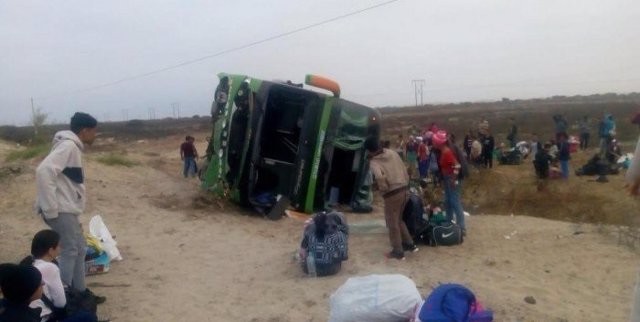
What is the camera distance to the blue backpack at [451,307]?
4.48 m

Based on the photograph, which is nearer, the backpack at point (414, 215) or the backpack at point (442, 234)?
the backpack at point (414, 215)

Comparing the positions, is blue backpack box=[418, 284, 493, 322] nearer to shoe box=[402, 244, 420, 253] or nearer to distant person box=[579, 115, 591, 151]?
shoe box=[402, 244, 420, 253]

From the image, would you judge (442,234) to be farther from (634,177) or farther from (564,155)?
(564,155)

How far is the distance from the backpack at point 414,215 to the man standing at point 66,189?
13.5 ft

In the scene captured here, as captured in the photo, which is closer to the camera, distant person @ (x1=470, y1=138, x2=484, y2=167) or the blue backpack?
the blue backpack

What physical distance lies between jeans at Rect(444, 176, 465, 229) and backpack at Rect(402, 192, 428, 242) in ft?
2.08

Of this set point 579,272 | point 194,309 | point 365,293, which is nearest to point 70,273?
point 194,309

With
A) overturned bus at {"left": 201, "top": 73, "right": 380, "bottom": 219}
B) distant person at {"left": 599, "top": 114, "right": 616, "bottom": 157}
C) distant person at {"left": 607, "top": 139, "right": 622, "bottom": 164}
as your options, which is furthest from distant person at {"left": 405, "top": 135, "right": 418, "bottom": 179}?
distant person at {"left": 599, "top": 114, "right": 616, "bottom": 157}

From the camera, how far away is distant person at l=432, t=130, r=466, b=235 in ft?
27.5

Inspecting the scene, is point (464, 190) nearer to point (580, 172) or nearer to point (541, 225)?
point (580, 172)

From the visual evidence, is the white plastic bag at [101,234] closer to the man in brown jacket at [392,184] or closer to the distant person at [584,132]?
the man in brown jacket at [392,184]

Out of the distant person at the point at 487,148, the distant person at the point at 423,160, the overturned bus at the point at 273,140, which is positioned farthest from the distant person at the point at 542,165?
the overturned bus at the point at 273,140

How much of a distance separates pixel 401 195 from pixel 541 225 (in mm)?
3554

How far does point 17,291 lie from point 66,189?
1527mm
